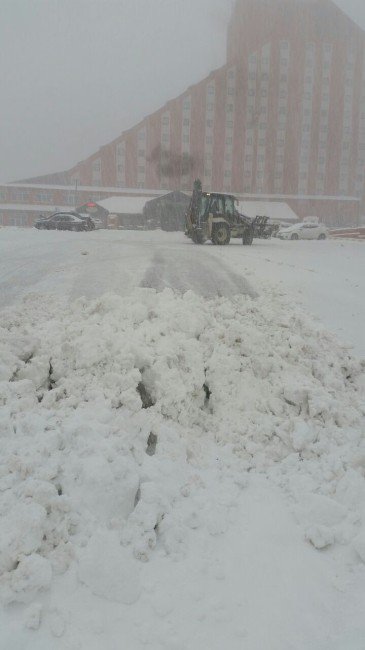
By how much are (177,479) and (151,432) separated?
1.79 ft

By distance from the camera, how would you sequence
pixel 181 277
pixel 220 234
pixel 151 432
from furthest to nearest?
1. pixel 220 234
2. pixel 181 277
3. pixel 151 432

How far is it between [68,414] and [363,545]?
Answer: 2.34 meters

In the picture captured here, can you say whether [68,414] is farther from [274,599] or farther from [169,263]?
[169,263]

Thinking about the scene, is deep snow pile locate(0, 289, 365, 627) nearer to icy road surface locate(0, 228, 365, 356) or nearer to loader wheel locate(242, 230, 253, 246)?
icy road surface locate(0, 228, 365, 356)

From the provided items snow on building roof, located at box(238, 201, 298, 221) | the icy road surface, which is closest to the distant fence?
snow on building roof, located at box(238, 201, 298, 221)

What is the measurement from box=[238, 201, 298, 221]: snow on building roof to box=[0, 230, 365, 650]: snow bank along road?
155 ft

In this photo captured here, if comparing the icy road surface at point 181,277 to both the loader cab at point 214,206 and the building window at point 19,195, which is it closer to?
the loader cab at point 214,206

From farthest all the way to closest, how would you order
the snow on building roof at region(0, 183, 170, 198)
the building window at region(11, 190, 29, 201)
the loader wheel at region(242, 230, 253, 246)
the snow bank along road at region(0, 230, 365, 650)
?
the building window at region(11, 190, 29, 201)
the snow on building roof at region(0, 183, 170, 198)
the loader wheel at region(242, 230, 253, 246)
the snow bank along road at region(0, 230, 365, 650)

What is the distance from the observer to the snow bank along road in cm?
259

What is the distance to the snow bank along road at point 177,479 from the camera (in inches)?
102

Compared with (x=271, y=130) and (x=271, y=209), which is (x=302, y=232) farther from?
(x=271, y=130)

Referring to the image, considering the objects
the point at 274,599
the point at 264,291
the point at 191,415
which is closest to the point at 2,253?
the point at 264,291

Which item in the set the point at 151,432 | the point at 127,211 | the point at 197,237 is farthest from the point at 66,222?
the point at 151,432

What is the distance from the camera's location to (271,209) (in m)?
53.1
